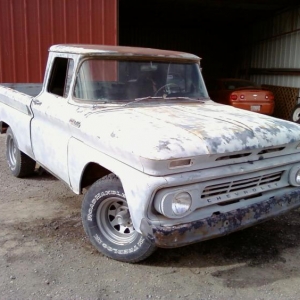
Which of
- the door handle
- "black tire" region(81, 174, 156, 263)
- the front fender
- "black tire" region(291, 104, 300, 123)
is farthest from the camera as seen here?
"black tire" region(291, 104, 300, 123)

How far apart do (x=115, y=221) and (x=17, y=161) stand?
2843 mm

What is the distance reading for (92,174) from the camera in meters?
3.83

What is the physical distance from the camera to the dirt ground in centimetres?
308

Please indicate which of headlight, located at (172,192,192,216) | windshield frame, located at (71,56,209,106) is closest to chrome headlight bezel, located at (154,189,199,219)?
headlight, located at (172,192,192,216)

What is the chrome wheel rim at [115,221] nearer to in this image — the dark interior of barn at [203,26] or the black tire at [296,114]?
the black tire at [296,114]

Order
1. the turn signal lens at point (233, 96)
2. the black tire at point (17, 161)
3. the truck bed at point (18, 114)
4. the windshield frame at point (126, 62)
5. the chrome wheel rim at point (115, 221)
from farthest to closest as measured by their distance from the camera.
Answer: the turn signal lens at point (233, 96) < the black tire at point (17, 161) < the truck bed at point (18, 114) < the windshield frame at point (126, 62) < the chrome wheel rim at point (115, 221)

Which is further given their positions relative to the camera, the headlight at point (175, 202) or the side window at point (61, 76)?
the side window at point (61, 76)

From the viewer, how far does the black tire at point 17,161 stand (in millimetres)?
5742

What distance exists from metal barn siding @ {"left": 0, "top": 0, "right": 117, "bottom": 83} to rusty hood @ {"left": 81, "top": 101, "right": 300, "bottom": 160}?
6.03 m

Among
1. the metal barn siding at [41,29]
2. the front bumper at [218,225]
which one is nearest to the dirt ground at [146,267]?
the front bumper at [218,225]

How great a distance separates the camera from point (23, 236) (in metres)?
4.04

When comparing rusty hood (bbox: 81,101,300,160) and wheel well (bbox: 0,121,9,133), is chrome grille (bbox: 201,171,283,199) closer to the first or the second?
rusty hood (bbox: 81,101,300,160)

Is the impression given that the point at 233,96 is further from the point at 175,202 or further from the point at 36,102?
the point at 175,202

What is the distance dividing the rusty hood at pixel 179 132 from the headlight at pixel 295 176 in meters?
0.30
